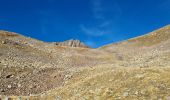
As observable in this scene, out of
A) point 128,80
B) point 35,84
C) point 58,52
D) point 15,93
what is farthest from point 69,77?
point 58,52

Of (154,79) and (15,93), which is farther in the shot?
(15,93)

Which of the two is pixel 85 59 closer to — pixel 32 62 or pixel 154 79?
pixel 32 62

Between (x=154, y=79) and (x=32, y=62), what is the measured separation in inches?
1117

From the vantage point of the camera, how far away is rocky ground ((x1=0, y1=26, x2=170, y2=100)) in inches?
1063

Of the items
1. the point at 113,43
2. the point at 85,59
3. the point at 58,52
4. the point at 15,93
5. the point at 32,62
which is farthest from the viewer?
the point at 113,43

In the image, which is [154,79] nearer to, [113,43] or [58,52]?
[58,52]

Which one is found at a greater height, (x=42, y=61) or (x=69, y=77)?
(x=42, y=61)

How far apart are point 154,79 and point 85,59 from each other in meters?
34.0

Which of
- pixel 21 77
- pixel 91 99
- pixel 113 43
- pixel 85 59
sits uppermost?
pixel 113 43

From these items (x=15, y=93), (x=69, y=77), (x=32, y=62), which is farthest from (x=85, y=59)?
(x=15, y=93)

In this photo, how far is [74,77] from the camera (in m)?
40.1

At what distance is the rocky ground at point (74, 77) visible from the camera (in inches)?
1063

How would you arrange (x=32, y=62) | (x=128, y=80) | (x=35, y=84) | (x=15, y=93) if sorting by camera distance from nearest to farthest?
(x=128, y=80) < (x=15, y=93) < (x=35, y=84) < (x=32, y=62)

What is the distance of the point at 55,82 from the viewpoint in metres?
39.9
